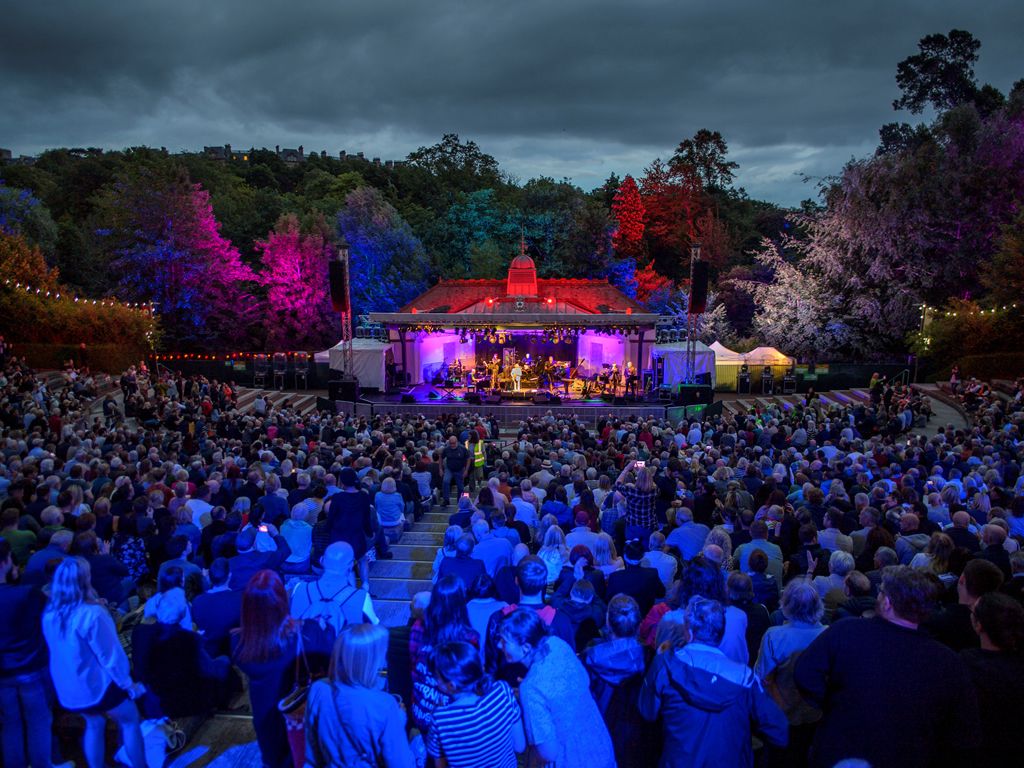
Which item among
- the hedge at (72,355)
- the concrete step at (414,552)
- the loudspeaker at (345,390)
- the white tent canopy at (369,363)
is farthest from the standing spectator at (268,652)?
the hedge at (72,355)

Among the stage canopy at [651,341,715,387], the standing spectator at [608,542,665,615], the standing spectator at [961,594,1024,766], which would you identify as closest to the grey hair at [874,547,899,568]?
the standing spectator at [608,542,665,615]

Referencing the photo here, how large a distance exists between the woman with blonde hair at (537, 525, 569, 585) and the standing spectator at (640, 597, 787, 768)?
168cm

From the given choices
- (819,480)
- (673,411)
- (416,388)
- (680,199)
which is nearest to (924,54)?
(680,199)

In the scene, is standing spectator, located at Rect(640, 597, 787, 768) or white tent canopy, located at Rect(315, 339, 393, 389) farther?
white tent canopy, located at Rect(315, 339, 393, 389)

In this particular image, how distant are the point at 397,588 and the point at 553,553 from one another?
1.87 m

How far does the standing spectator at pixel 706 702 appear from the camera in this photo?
2369mm

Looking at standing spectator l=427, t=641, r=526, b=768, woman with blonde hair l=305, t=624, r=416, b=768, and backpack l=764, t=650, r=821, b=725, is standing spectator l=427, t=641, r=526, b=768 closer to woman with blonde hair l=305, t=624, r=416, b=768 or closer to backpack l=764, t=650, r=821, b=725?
woman with blonde hair l=305, t=624, r=416, b=768

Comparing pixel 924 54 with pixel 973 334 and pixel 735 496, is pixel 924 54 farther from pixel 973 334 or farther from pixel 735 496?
pixel 735 496

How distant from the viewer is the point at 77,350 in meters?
18.2

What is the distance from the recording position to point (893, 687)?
2312 millimetres

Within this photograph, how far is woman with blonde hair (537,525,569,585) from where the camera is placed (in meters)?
4.16

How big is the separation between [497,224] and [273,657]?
3076 cm

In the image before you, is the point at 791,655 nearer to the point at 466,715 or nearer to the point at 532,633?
the point at 532,633

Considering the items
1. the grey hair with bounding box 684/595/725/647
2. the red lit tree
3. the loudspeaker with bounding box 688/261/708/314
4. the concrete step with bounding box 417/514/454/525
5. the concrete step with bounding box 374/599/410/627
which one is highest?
the red lit tree
